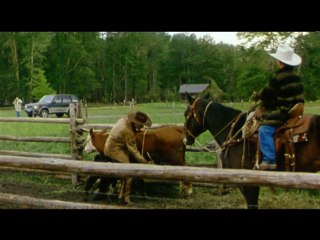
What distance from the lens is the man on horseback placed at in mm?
5922

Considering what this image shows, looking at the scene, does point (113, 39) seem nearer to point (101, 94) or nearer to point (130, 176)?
point (101, 94)

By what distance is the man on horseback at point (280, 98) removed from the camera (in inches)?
233

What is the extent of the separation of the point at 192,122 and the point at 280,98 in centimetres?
174

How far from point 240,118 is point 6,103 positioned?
153ft

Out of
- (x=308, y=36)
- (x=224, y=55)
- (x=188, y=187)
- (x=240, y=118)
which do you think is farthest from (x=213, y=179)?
(x=224, y=55)

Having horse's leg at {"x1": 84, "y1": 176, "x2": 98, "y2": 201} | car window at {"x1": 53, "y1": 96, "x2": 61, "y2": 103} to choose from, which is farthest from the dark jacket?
car window at {"x1": 53, "y1": 96, "x2": 61, "y2": 103}

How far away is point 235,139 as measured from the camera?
6.54m

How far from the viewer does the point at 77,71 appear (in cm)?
5316

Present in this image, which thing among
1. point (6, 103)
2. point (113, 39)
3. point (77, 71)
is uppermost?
point (113, 39)

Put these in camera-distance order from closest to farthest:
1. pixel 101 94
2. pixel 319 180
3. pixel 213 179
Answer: pixel 319 180 → pixel 213 179 → pixel 101 94

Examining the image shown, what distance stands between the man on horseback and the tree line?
3075 cm

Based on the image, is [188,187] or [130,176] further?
[188,187]

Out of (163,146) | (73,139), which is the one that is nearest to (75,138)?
(73,139)

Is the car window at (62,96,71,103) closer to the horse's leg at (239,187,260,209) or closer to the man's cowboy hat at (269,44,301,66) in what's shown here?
the horse's leg at (239,187,260,209)
